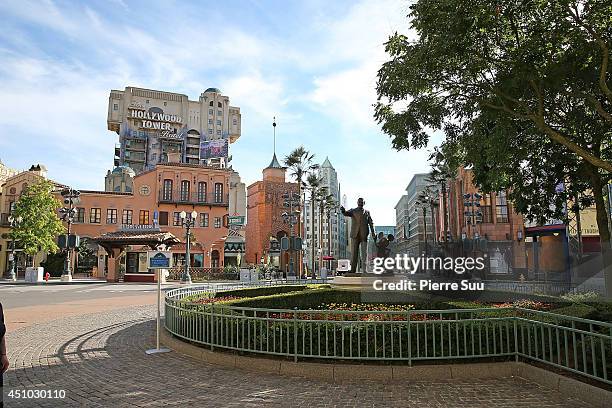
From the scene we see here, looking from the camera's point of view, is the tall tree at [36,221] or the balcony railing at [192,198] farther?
the balcony railing at [192,198]

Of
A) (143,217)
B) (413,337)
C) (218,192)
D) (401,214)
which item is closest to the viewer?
(413,337)

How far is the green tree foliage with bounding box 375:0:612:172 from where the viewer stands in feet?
31.2

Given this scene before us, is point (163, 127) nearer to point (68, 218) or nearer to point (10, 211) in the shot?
point (10, 211)

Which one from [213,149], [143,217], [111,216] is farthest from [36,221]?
[213,149]

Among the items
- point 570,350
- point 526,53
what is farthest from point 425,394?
point 526,53

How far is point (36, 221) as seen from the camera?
137 feet

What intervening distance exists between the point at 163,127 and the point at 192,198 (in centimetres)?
4236

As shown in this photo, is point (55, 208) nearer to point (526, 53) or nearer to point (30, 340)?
point (30, 340)

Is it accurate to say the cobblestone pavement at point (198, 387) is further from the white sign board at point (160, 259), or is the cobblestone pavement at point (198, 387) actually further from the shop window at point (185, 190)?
the shop window at point (185, 190)

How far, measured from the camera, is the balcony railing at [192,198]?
51875 millimetres

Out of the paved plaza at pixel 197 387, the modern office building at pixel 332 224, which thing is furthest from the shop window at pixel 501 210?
the modern office building at pixel 332 224

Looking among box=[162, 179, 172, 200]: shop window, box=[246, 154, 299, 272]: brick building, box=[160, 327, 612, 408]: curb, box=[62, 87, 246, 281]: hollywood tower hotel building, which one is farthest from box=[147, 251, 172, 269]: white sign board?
box=[246, 154, 299, 272]: brick building

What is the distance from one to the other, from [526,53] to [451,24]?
2.30m

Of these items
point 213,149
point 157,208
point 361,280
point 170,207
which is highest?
point 213,149
